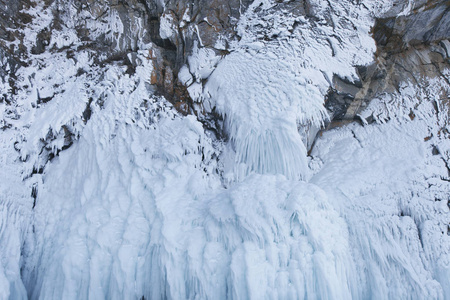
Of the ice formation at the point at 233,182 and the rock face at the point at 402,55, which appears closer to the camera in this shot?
the ice formation at the point at 233,182

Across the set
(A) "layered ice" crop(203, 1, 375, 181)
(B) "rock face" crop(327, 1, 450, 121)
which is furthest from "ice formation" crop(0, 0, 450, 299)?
(B) "rock face" crop(327, 1, 450, 121)

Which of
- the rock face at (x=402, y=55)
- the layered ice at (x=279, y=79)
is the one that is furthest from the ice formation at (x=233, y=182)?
the rock face at (x=402, y=55)

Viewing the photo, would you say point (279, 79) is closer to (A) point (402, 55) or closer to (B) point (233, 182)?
(B) point (233, 182)

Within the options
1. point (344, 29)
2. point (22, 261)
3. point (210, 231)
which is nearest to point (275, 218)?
point (210, 231)

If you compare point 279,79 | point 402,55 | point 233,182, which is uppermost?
point 402,55

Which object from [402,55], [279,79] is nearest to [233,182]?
[279,79]

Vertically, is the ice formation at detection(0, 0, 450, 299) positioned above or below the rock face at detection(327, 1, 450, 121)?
below

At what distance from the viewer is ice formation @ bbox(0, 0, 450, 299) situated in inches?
123

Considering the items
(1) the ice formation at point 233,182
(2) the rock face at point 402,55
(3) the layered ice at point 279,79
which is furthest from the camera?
(2) the rock face at point 402,55

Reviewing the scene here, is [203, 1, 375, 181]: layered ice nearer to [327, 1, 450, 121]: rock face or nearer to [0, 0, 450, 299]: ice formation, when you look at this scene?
[0, 0, 450, 299]: ice formation

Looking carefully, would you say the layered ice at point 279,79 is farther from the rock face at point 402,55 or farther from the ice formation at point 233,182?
the rock face at point 402,55

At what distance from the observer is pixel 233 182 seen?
4020mm

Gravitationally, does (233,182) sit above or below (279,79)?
below

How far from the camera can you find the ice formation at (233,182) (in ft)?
10.3
